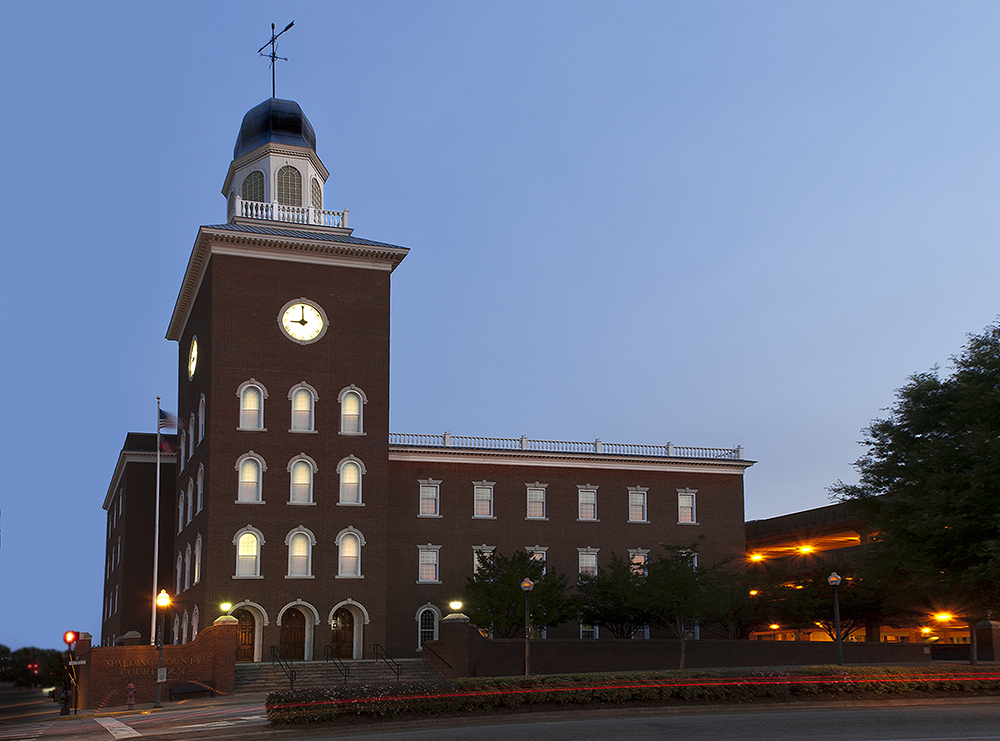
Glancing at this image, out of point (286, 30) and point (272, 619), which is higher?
point (286, 30)

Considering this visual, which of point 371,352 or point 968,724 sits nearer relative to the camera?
point 968,724

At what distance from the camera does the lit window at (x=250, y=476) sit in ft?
154

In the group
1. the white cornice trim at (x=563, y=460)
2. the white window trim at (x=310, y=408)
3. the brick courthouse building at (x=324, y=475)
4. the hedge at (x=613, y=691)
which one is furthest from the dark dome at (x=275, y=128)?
the hedge at (x=613, y=691)

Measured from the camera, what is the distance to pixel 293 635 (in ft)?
152

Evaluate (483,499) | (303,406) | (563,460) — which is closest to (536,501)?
(563,460)

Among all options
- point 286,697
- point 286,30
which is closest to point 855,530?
point 286,30

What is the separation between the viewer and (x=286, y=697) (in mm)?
24172

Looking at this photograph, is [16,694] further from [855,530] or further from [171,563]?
[855,530]

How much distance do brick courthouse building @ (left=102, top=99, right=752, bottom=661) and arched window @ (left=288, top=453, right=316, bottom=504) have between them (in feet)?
0.22

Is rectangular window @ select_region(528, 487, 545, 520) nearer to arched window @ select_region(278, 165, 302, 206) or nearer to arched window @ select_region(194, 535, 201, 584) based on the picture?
arched window @ select_region(194, 535, 201, 584)

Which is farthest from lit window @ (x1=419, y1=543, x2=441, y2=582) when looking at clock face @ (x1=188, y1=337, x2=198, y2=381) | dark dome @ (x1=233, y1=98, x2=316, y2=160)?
dark dome @ (x1=233, y1=98, x2=316, y2=160)

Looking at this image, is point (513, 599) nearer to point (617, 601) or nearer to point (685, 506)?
point (617, 601)

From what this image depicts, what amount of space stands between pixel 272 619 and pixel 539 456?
17.6 m

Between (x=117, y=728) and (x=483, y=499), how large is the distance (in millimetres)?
30645
